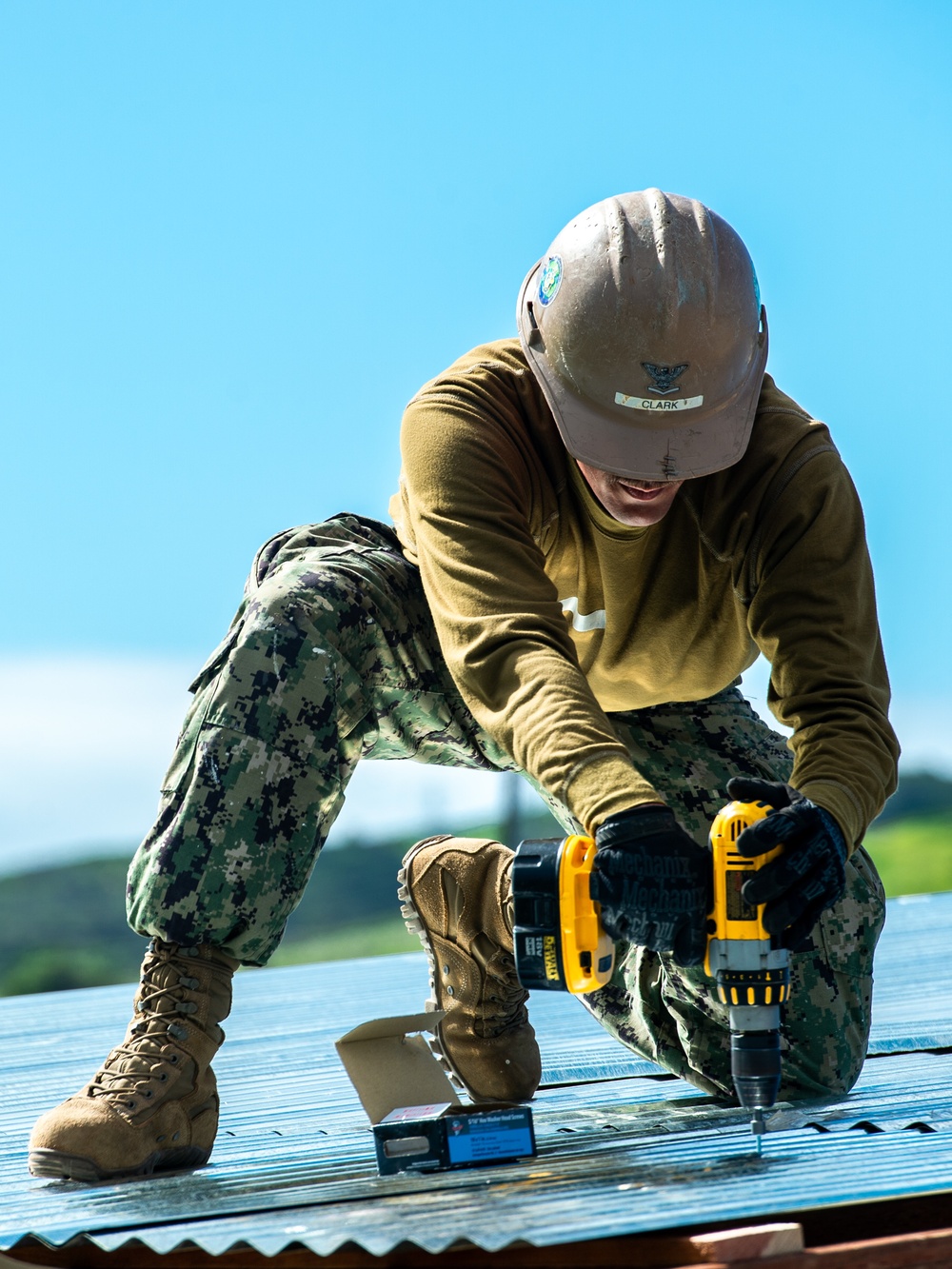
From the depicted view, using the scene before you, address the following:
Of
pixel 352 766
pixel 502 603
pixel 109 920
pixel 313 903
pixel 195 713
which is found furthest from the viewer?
pixel 109 920

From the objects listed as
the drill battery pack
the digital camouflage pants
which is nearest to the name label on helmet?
the digital camouflage pants

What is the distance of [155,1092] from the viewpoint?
2.14 m

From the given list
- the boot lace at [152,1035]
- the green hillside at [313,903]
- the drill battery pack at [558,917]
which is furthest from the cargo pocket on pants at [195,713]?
the green hillside at [313,903]

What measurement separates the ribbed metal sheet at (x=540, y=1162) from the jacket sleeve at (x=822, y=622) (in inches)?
21.5

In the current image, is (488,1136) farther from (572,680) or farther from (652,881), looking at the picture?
(572,680)

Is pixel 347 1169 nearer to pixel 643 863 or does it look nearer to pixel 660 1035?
pixel 643 863

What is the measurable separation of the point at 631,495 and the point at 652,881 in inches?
33.5

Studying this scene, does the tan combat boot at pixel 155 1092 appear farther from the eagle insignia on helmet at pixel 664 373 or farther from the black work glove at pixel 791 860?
the eagle insignia on helmet at pixel 664 373

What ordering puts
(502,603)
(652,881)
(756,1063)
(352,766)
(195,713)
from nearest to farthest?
(652,881) → (756,1063) → (502,603) → (195,713) → (352,766)

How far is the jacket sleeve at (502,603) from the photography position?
6.68ft

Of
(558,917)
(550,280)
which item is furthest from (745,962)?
(550,280)

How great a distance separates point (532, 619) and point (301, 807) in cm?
52

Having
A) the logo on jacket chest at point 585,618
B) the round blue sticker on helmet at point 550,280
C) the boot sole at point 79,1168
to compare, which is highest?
the round blue sticker on helmet at point 550,280

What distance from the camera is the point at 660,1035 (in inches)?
107
